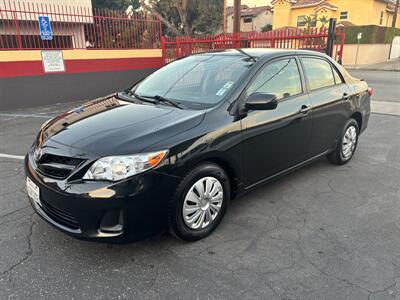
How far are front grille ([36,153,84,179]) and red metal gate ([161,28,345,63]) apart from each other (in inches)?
228

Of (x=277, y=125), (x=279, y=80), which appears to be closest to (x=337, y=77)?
(x=279, y=80)

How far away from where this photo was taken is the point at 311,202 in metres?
3.69

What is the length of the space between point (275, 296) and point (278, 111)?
1824 millimetres

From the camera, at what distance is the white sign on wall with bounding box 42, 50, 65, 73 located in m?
9.03

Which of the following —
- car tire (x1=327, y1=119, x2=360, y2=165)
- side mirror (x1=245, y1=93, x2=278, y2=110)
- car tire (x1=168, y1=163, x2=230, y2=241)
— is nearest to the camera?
car tire (x1=168, y1=163, x2=230, y2=241)

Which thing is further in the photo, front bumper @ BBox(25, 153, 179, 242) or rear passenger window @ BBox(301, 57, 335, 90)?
rear passenger window @ BBox(301, 57, 335, 90)

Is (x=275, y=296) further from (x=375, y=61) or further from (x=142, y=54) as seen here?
(x=375, y=61)

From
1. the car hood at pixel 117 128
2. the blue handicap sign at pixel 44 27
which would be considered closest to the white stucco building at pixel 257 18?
the blue handicap sign at pixel 44 27

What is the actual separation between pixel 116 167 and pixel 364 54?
3166 centimetres

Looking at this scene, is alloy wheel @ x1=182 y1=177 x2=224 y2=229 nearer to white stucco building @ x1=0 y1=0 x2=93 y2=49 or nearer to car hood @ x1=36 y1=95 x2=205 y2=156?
car hood @ x1=36 y1=95 x2=205 y2=156

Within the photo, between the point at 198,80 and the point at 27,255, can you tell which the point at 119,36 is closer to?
the point at 198,80

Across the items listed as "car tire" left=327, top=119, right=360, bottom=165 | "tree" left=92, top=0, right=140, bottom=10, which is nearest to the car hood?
"car tire" left=327, top=119, right=360, bottom=165

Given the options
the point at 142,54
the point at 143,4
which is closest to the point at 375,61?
the point at 143,4

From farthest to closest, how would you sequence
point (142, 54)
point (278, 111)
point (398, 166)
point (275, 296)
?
point (142, 54) → point (398, 166) → point (278, 111) → point (275, 296)
